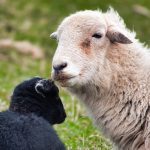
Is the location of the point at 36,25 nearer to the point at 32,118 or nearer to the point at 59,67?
the point at 59,67

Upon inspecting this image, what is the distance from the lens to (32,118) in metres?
6.50

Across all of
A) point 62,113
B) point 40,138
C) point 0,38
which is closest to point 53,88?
point 62,113

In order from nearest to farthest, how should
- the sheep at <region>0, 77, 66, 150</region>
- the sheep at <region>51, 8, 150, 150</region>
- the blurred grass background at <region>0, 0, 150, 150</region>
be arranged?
the sheep at <region>0, 77, 66, 150</region> < the sheep at <region>51, 8, 150, 150</region> < the blurred grass background at <region>0, 0, 150, 150</region>

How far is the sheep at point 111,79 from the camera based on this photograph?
701 cm

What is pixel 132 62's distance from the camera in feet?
24.0

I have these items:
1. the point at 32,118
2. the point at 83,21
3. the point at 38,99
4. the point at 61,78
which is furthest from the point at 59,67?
the point at 83,21

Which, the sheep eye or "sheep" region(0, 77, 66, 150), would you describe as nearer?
"sheep" region(0, 77, 66, 150)

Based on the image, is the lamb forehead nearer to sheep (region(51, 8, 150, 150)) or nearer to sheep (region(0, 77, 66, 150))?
sheep (region(51, 8, 150, 150))

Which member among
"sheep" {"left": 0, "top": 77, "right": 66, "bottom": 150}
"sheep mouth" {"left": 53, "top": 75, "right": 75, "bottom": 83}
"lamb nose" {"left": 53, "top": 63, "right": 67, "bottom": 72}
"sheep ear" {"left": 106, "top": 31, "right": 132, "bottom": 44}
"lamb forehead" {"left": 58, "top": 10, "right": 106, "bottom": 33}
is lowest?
"sheep" {"left": 0, "top": 77, "right": 66, "bottom": 150}

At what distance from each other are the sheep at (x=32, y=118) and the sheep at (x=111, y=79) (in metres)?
0.34

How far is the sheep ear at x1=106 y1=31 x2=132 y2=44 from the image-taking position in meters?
7.17

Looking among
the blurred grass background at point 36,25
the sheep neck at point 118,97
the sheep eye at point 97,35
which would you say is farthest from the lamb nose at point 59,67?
the blurred grass background at point 36,25

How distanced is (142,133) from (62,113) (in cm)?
87

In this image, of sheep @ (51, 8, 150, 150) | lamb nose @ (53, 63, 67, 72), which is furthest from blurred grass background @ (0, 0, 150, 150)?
lamb nose @ (53, 63, 67, 72)
